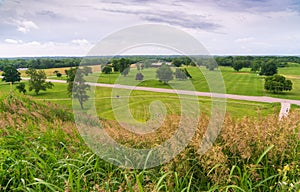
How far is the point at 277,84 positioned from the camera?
40156mm

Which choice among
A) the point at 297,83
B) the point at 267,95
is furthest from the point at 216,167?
the point at 297,83

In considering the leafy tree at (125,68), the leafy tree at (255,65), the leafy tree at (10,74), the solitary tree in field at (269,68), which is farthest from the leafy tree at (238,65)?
the leafy tree at (125,68)

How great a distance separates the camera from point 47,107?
7832mm

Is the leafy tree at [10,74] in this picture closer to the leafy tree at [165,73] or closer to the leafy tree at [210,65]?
the leafy tree at [165,73]

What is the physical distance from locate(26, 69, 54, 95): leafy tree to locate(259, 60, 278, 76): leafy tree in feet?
116

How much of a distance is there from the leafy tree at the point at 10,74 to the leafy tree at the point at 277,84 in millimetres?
37879

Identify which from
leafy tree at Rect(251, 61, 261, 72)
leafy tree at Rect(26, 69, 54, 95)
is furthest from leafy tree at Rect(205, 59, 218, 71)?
leafy tree at Rect(26, 69, 54, 95)

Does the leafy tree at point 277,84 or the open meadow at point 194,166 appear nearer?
the open meadow at point 194,166

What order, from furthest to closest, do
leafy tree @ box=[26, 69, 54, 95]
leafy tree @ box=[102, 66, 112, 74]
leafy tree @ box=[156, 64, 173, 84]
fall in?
1. leafy tree @ box=[26, 69, 54, 95]
2. leafy tree @ box=[156, 64, 173, 84]
3. leafy tree @ box=[102, 66, 112, 74]

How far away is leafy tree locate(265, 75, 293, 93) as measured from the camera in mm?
41028

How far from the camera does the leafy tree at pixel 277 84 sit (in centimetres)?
4103

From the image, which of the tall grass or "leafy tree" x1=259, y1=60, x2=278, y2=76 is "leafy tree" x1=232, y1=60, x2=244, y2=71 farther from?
the tall grass

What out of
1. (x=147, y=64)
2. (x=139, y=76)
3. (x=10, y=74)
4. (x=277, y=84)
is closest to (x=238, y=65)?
(x=277, y=84)

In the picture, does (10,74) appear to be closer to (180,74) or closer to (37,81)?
(37,81)
